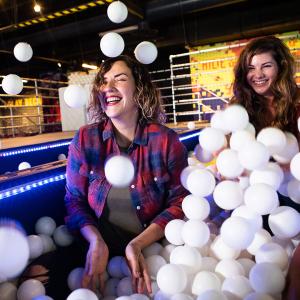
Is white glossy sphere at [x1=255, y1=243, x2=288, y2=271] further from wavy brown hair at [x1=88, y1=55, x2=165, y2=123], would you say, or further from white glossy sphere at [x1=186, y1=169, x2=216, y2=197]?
wavy brown hair at [x1=88, y1=55, x2=165, y2=123]

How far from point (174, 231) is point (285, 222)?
0.32m

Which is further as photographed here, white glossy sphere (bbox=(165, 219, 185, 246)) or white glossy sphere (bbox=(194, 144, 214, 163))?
white glossy sphere (bbox=(194, 144, 214, 163))

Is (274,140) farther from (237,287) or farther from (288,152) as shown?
(237,287)

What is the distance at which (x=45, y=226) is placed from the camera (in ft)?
3.92

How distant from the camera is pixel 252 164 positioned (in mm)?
990

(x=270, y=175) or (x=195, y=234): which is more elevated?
(x=270, y=175)

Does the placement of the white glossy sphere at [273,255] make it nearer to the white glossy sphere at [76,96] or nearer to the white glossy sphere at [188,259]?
the white glossy sphere at [188,259]

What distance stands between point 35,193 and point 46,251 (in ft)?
0.66

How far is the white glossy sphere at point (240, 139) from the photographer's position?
1.12 meters

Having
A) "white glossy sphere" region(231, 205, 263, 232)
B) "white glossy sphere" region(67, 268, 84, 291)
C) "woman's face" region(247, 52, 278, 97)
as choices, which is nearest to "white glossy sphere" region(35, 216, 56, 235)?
"white glossy sphere" region(67, 268, 84, 291)

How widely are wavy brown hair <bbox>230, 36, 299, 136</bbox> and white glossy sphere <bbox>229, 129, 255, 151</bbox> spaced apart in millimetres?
184

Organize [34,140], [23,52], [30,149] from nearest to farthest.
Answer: [23,52] < [30,149] < [34,140]

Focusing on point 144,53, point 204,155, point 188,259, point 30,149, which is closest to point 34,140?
point 30,149

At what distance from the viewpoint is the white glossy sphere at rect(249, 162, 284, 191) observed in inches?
40.8
